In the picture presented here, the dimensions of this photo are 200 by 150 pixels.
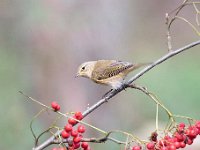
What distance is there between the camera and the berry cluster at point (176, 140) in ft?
10.7

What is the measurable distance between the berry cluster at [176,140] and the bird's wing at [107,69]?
69.7 inches

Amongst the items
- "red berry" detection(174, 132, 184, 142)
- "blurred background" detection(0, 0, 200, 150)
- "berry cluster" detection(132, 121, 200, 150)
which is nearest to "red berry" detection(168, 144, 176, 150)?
"berry cluster" detection(132, 121, 200, 150)

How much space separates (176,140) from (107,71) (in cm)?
225

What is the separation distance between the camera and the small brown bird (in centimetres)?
523

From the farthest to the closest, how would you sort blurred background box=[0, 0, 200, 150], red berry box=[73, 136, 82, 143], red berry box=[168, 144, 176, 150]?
blurred background box=[0, 0, 200, 150], red berry box=[73, 136, 82, 143], red berry box=[168, 144, 176, 150]

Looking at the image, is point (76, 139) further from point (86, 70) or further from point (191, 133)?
point (86, 70)

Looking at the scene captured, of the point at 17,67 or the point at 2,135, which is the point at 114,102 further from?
the point at 2,135

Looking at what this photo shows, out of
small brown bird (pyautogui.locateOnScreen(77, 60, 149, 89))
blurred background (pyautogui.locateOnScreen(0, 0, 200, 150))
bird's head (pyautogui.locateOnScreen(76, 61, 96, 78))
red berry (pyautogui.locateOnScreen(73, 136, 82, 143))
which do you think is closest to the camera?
red berry (pyautogui.locateOnScreen(73, 136, 82, 143))

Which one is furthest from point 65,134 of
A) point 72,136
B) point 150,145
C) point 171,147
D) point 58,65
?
point 58,65

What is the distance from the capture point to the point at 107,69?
561 cm

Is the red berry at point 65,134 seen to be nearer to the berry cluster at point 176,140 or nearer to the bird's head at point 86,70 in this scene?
the berry cluster at point 176,140

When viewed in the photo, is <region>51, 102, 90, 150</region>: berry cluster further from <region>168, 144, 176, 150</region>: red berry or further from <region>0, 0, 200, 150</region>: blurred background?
<region>0, 0, 200, 150</region>: blurred background

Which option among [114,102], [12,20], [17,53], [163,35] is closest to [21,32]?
[12,20]

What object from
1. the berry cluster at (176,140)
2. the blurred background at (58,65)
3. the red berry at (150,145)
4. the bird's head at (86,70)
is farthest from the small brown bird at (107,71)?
the blurred background at (58,65)
